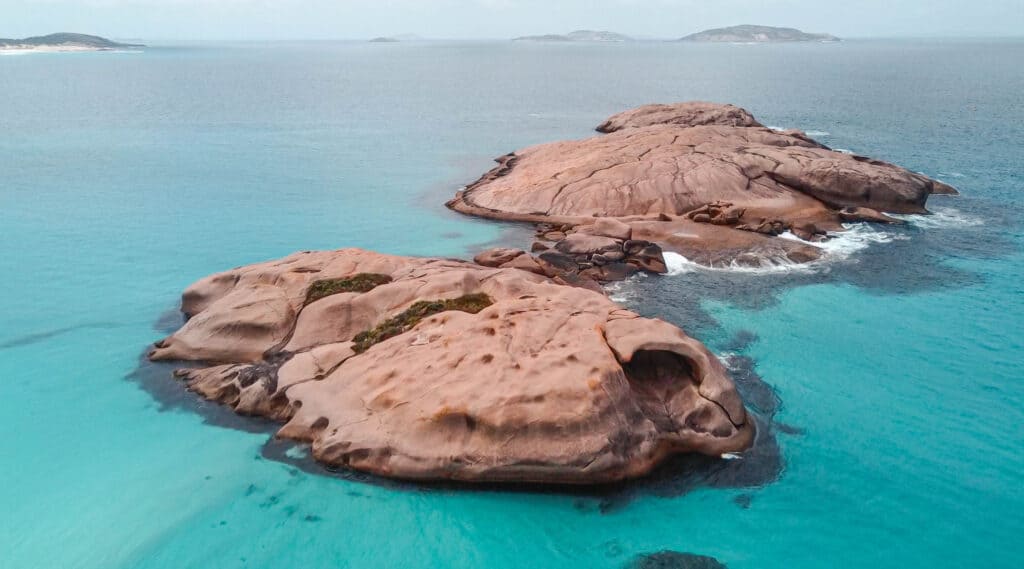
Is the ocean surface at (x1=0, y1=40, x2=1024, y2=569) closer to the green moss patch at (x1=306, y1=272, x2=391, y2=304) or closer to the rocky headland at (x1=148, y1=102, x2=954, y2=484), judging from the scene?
the rocky headland at (x1=148, y1=102, x2=954, y2=484)

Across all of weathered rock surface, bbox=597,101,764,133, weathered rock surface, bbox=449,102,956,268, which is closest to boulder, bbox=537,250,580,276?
weathered rock surface, bbox=449,102,956,268

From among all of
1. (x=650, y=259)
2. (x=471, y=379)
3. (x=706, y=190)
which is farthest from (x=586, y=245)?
(x=471, y=379)

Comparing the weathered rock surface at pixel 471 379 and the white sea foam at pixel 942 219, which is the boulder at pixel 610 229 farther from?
the white sea foam at pixel 942 219

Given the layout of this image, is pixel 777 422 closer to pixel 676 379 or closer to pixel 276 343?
pixel 676 379


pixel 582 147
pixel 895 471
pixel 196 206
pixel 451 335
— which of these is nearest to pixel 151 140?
pixel 196 206

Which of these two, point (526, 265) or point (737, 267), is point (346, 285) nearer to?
point (526, 265)

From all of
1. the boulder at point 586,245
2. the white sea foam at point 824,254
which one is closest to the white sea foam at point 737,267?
the white sea foam at point 824,254
